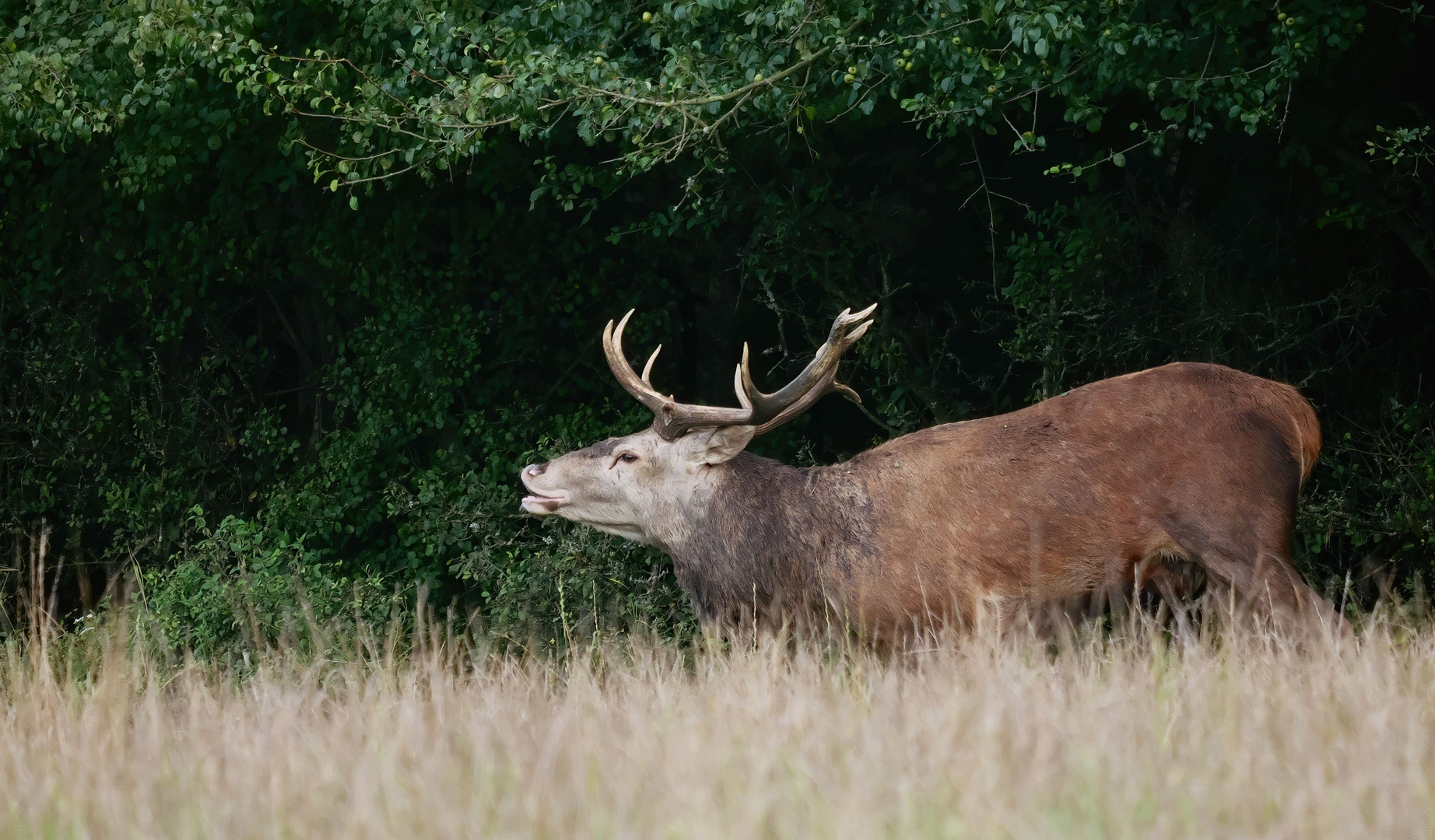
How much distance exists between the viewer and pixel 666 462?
20.7 feet

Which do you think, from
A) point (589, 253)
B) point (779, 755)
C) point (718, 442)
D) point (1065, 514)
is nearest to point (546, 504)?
point (718, 442)

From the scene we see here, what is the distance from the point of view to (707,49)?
6.50 m

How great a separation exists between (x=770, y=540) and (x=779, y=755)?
3.00 m

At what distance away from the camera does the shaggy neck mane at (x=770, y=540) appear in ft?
19.4

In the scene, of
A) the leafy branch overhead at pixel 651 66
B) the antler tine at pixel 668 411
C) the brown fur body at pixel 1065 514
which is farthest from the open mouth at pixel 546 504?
the leafy branch overhead at pixel 651 66

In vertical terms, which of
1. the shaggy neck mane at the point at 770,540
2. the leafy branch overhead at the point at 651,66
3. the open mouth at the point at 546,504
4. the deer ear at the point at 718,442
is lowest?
the shaggy neck mane at the point at 770,540

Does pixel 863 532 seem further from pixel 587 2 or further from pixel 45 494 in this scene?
pixel 45 494

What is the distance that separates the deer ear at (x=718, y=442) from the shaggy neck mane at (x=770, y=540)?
5 cm

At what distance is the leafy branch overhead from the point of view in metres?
5.75

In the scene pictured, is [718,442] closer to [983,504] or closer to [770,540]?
[770,540]

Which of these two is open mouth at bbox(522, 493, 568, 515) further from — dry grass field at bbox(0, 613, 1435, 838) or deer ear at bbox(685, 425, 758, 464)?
dry grass field at bbox(0, 613, 1435, 838)

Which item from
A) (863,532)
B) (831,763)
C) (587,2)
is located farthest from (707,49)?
(831,763)

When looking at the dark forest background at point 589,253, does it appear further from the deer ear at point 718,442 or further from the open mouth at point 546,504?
the deer ear at point 718,442

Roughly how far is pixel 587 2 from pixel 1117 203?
2910mm
